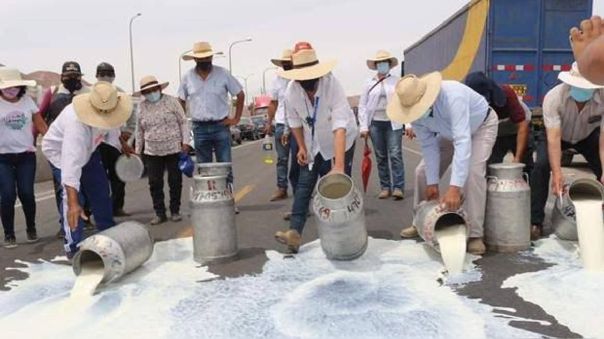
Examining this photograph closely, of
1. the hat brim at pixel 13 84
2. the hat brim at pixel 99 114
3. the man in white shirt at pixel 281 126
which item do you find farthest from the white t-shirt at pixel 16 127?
the man in white shirt at pixel 281 126

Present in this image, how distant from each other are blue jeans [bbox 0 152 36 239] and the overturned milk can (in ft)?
6.38

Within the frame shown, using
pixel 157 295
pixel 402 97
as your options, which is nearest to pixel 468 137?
pixel 402 97

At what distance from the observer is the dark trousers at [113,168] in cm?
658

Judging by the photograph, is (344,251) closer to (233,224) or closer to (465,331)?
(233,224)

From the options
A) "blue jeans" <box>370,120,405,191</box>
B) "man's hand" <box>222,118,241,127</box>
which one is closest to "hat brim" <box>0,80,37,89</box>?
"man's hand" <box>222,118,241,127</box>

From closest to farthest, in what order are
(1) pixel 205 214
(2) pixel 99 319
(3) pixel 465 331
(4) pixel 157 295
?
(3) pixel 465 331, (2) pixel 99 319, (4) pixel 157 295, (1) pixel 205 214

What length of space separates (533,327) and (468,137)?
1.58m

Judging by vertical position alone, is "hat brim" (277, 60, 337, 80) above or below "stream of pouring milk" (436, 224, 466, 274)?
above

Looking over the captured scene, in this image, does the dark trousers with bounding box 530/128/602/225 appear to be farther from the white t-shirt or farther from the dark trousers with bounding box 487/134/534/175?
the white t-shirt

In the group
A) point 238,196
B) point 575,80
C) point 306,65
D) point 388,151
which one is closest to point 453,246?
point 575,80

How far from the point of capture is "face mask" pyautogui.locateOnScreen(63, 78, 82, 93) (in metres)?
6.05

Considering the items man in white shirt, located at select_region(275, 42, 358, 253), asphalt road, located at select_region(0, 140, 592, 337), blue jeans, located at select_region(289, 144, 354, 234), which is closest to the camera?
asphalt road, located at select_region(0, 140, 592, 337)

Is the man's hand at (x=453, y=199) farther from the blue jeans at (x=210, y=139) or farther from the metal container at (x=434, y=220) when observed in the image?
the blue jeans at (x=210, y=139)

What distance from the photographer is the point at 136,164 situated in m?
6.06
